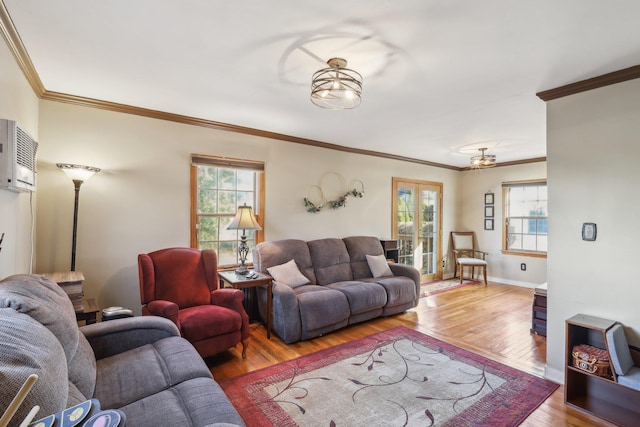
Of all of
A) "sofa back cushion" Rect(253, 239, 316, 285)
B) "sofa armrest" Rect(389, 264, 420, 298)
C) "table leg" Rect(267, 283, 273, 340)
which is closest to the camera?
"table leg" Rect(267, 283, 273, 340)

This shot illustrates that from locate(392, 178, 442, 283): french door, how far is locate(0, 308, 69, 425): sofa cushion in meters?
5.19

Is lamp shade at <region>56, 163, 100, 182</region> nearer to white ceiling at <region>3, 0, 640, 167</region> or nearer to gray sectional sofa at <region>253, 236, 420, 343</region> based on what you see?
white ceiling at <region>3, 0, 640, 167</region>

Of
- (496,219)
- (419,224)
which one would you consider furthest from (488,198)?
(419,224)

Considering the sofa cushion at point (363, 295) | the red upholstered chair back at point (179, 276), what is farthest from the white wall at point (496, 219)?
the red upholstered chair back at point (179, 276)

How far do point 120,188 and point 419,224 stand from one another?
5149 millimetres

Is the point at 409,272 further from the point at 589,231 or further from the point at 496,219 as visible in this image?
the point at 496,219

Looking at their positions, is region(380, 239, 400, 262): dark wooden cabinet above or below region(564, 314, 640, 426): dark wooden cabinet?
above

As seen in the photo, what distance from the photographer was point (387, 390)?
2.44 meters

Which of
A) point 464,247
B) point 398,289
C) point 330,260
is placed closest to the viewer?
point 398,289

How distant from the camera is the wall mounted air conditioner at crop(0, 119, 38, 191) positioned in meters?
1.75

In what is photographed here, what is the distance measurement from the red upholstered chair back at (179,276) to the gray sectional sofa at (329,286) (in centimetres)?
70

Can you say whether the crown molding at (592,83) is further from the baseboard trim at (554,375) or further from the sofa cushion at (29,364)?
the sofa cushion at (29,364)

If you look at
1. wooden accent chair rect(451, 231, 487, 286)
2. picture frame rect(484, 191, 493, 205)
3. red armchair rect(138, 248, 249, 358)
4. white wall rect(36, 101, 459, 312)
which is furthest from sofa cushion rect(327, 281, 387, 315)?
picture frame rect(484, 191, 493, 205)

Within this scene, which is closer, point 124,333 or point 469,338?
point 124,333
